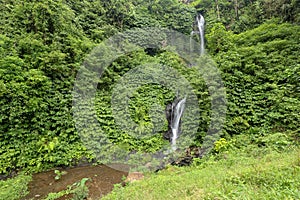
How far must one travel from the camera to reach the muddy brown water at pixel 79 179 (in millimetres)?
5441

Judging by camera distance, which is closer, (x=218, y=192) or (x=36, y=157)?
(x=218, y=192)

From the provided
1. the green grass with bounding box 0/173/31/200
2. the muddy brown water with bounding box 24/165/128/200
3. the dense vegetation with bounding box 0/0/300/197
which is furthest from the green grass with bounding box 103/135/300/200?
the green grass with bounding box 0/173/31/200

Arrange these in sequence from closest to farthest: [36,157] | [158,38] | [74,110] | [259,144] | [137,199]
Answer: [137,199] → [259,144] → [36,157] → [74,110] → [158,38]

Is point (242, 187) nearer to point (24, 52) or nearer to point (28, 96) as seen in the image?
point (28, 96)

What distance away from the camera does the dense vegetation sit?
258 inches

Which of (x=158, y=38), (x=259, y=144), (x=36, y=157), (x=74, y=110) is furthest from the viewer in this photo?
(x=158, y=38)

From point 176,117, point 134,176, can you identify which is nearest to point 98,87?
point 176,117

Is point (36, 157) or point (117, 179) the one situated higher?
point (36, 157)

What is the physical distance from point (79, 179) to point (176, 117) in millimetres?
5289

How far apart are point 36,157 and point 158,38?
12320 mm

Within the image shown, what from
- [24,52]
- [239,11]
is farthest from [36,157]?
[239,11]

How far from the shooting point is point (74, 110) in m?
7.73

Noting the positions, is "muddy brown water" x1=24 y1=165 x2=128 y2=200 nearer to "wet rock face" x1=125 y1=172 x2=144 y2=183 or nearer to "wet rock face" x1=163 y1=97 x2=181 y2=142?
"wet rock face" x1=125 y1=172 x2=144 y2=183

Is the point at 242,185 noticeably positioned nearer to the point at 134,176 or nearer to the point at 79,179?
the point at 134,176
